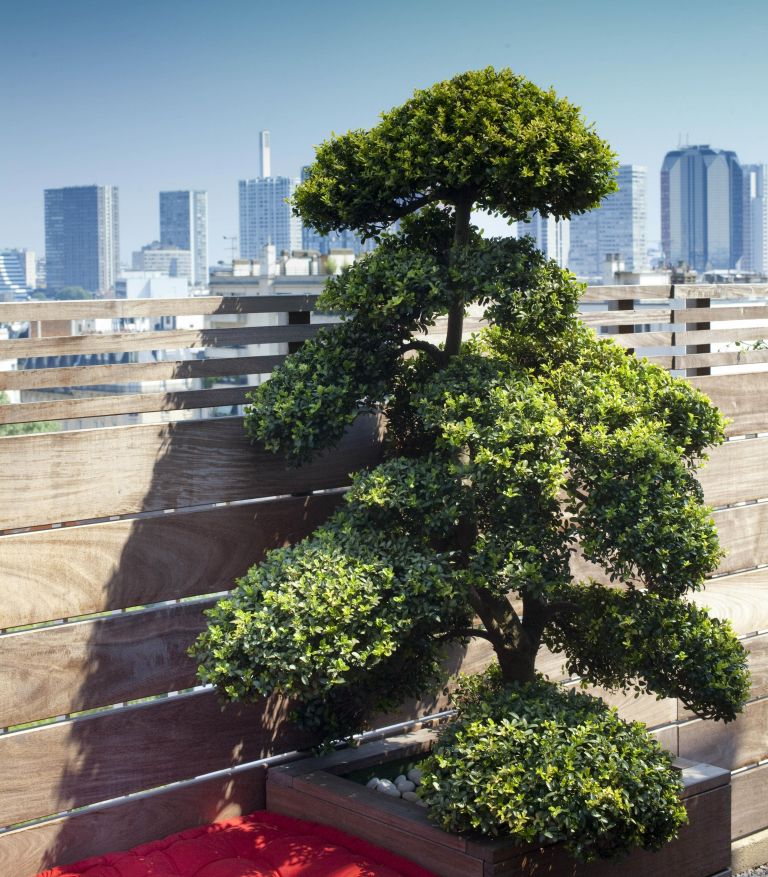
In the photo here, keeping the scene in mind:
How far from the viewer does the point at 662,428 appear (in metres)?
2.94

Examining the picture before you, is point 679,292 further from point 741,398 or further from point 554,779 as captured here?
point 554,779

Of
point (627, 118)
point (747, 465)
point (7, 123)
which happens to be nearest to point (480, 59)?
point (627, 118)

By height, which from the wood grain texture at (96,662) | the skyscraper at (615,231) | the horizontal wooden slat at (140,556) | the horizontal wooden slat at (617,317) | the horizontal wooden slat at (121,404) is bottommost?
the wood grain texture at (96,662)

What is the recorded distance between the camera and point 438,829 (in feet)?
9.14

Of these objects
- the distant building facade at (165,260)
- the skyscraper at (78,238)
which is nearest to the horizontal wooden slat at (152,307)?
the distant building facade at (165,260)

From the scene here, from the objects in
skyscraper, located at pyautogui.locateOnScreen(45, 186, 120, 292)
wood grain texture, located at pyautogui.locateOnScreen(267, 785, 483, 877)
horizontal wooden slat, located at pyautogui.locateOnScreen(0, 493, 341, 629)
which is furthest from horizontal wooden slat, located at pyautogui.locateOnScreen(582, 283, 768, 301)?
skyscraper, located at pyautogui.locateOnScreen(45, 186, 120, 292)

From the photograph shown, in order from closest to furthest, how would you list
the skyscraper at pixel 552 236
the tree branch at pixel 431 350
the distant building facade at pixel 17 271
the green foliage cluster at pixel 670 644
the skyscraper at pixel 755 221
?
the green foliage cluster at pixel 670 644
the tree branch at pixel 431 350
the skyscraper at pixel 552 236
the distant building facade at pixel 17 271
the skyscraper at pixel 755 221

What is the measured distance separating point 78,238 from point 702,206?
7206 centimetres

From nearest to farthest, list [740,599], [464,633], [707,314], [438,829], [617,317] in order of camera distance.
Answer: [438,829] → [464,633] → [617,317] → [707,314] → [740,599]

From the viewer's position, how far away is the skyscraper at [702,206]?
137250 millimetres

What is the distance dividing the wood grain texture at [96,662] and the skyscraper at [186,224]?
131 m

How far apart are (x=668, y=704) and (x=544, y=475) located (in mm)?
1814

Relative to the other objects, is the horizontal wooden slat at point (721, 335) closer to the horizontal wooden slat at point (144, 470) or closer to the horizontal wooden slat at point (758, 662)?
the horizontal wooden slat at point (758, 662)

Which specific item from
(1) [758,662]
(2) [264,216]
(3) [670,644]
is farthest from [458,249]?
(2) [264,216]
